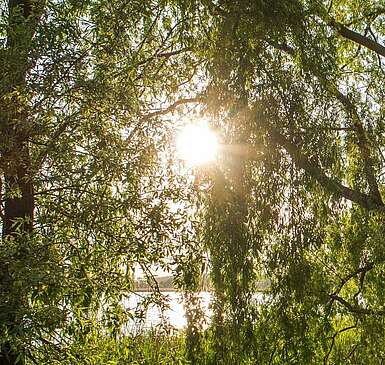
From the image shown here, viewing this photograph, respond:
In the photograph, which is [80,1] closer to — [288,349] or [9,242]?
[9,242]

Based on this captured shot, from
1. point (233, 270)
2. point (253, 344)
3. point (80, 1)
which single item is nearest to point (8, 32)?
point (80, 1)

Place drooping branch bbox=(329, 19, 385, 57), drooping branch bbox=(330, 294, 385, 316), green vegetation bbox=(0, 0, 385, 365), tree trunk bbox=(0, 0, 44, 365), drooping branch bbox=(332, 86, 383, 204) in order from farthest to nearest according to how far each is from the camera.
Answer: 1. drooping branch bbox=(329, 19, 385, 57)
2. drooping branch bbox=(330, 294, 385, 316)
3. drooping branch bbox=(332, 86, 383, 204)
4. green vegetation bbox=(0, 0, 385, 365)
5. tree trunk bbox=(0, 0, 44, 365)

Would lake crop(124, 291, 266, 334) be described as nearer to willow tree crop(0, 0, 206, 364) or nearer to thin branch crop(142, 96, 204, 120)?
willow tree crop(0, 0, 206, 364)

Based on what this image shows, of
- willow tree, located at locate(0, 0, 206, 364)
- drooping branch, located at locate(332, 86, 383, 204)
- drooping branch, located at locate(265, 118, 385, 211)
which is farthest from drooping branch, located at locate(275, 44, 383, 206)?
willow tree, located at locate(0, 0, 206, 364)

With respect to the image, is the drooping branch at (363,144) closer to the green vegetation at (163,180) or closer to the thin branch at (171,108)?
the green vegetation at (163,180)

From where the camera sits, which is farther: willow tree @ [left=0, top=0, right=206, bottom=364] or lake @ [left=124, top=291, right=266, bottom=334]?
lake @ [left=124, top=291, right=266, bottom=334]

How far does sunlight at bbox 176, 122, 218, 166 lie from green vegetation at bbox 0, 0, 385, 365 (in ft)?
0.18

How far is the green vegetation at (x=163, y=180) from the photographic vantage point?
11.3ft

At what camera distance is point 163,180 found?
4121mm

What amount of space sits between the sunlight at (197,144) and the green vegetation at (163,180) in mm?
55

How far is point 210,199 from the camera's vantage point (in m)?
3.74

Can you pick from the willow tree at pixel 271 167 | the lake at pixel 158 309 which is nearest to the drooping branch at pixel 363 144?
the willow tree at pixel 271 167

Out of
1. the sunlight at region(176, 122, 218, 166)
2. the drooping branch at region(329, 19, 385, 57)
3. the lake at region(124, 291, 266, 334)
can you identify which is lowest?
the lake at region(124, 291, 266, 334)

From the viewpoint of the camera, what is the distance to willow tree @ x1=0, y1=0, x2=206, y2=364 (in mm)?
3287
